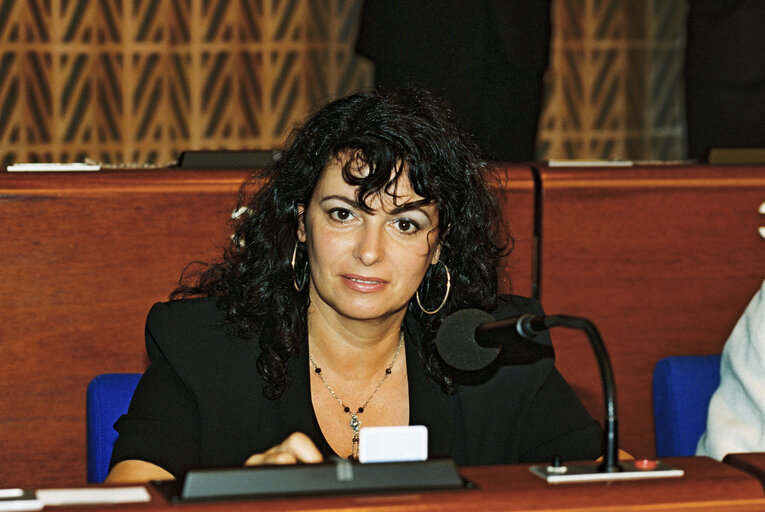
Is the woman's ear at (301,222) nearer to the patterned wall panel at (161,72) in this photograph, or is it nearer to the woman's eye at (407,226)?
the woman's eye at (407,226)

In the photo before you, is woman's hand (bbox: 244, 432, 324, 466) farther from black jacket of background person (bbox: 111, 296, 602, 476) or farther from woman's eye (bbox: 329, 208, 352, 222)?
woman's eye (bbox: 329, 208, 352, 222)

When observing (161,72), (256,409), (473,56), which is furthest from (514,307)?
Result: (161,72)

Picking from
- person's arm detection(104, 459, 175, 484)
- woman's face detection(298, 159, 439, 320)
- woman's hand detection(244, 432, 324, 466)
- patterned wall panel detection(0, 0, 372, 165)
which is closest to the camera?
woman's hand detection(244, 432, 324, 466)

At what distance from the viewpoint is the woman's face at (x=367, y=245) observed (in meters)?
1.59

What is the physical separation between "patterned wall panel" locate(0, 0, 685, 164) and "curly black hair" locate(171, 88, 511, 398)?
2.96 metres

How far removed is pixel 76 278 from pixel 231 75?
A: 3032mm

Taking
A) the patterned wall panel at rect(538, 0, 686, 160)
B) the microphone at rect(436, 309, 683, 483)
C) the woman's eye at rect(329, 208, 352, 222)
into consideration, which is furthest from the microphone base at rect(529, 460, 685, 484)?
the patterned wall panel at rect(538, 0, 686, 160)

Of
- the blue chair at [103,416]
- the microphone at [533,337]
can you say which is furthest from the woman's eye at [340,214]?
the microphone at [533,337]

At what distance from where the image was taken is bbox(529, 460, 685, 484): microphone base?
101cm

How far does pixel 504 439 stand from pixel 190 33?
3526 millimetres

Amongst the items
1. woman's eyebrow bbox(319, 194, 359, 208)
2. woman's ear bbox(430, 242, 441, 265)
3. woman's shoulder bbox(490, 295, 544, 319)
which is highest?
woman's eyebrow bbox(319, 194, 359, 208)

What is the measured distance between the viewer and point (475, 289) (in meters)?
1.77

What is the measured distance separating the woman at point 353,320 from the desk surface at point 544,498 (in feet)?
1.84

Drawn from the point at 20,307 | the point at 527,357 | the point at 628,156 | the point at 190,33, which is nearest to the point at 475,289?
the point at 527,357
